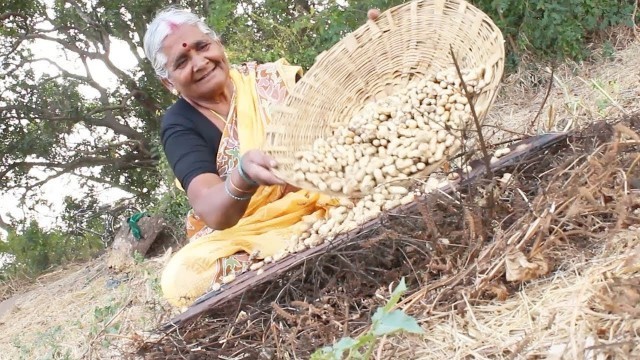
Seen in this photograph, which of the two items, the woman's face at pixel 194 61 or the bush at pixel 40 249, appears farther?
the bush at pixel 40 249

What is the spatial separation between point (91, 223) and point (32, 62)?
1.70m

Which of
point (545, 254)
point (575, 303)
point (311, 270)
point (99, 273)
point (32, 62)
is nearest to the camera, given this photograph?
point (575, 303)

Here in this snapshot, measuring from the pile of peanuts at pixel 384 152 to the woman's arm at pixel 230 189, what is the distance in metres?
0.09

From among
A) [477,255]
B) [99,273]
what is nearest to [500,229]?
[477,255]

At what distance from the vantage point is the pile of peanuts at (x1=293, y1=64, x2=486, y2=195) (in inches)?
65.0

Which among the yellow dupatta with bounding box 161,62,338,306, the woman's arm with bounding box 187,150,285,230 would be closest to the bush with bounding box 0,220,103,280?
the yellow dupatta with bounding box 161,62,338,306

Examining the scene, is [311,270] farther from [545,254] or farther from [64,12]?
[64,12]

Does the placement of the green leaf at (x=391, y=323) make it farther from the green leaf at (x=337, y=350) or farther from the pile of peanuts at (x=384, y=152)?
the pile of peanuts at (x=384, y=152)

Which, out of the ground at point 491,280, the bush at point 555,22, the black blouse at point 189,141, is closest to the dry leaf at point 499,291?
the ground at point 491,280

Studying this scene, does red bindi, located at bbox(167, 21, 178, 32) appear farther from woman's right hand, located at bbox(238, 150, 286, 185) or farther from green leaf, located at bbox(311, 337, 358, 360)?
green leaf, located at bbox(311, 337, 358, 360)

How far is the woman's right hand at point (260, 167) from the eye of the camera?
167 cm

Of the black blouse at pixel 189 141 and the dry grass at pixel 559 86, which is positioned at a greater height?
the black blouse at pixel 189 141

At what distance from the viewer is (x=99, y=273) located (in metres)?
4.89

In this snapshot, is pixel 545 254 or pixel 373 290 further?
pixel 373 290
